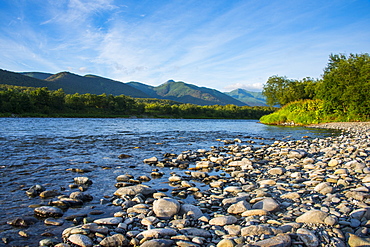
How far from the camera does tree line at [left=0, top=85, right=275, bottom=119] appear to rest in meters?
76.1

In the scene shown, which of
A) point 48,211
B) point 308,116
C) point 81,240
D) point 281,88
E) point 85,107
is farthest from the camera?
point 85,107

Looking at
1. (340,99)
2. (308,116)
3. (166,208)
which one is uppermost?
(340,99)

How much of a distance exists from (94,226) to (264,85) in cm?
8544

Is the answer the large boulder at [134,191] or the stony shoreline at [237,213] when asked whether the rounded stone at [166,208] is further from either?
the large boulder at [134,191]

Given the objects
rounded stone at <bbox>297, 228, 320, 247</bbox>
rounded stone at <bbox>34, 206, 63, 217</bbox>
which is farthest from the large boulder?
rounded stone at <bbox>297, 228, 320, 247</bbox>

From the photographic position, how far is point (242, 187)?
683 cm

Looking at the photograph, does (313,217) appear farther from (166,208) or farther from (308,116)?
(308,116)

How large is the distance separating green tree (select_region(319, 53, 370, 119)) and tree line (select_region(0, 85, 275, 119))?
80.8 m

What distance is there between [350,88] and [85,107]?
325 ft

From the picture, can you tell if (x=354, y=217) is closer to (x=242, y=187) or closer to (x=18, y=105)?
(x=242, y=187)

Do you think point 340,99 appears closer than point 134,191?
No

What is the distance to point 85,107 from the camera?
105438mm

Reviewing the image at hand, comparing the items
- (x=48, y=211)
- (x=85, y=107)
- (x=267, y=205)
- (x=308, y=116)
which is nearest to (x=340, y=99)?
(x=308, y=116)

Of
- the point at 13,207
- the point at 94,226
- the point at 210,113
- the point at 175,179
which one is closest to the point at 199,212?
the point at 94,226
